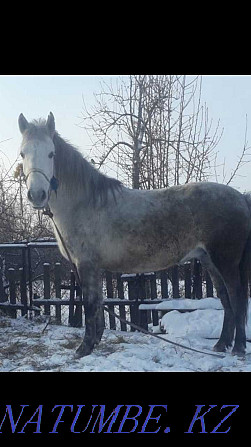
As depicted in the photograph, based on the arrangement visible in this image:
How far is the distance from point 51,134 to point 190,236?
1958 mm

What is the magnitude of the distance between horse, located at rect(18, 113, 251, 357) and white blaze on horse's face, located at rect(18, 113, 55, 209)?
0.6 inches

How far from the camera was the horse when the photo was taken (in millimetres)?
4000

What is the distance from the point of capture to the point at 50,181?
3.94 m

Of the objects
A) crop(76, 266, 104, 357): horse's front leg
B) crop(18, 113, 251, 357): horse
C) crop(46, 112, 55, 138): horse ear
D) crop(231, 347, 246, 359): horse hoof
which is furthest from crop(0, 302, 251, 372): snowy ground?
crop(46, 112, 55, 138): horse ear

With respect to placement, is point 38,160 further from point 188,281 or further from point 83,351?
point 188,281

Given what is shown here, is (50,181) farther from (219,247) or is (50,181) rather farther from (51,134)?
(219,247)

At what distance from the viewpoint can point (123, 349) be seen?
4.29 m

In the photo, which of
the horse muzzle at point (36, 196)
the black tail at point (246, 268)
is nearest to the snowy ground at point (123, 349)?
the black tail at point (246, 268)

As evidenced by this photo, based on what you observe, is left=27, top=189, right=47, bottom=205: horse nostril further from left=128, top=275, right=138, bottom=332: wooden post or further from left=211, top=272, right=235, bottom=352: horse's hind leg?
left=128, top=275, right=138, bottom=332: wooden post

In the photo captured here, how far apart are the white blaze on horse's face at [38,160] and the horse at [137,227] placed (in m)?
0.02

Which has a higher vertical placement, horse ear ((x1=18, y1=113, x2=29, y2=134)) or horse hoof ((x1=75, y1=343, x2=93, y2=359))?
horse ear ((x1=18, y1=113, x2=29, y2=134))

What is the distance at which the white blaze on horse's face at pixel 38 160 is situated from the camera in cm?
360

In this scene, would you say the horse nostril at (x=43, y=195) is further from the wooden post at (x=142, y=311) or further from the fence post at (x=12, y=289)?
the fence post at (x=12, y=289)
